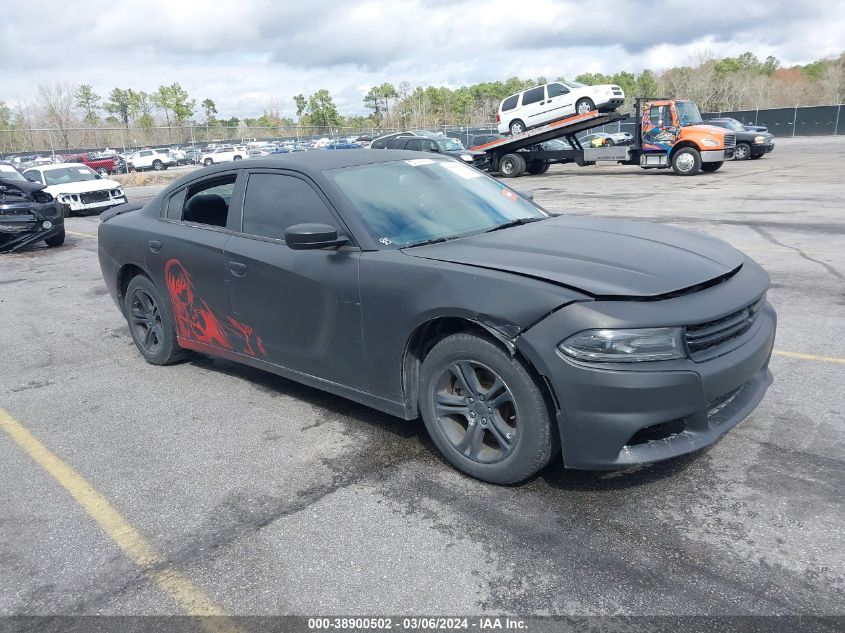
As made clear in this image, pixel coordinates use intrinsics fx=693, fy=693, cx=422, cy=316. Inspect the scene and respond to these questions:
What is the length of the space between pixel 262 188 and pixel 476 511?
247 centimetres

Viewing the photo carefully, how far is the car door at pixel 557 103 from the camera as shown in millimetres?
25109

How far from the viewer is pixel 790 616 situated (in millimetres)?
2402

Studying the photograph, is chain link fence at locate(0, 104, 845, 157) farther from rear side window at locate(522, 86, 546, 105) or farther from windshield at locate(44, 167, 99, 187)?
windshield at locate(44, 167, 99, 187)

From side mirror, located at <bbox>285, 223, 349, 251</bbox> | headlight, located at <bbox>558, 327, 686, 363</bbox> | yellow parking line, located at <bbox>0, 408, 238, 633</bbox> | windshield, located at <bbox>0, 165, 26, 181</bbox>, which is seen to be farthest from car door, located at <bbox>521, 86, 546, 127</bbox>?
headlight, located at <bbox>558, 327, 686, 363</bbox>

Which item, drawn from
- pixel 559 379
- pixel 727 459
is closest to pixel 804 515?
pixel 727 459

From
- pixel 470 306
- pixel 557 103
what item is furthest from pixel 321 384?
pixel 557 103

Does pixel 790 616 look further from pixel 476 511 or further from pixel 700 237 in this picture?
pixel 700 237

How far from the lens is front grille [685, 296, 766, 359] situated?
9.83 feet

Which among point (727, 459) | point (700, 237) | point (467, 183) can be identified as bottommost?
point (727, 459)

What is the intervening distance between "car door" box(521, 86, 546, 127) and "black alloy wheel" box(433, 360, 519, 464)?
24.3 metres

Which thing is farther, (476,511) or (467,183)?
(467,183)

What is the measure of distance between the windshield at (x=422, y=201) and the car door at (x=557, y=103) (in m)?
22.0

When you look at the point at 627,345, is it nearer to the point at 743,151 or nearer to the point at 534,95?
the point at 534,95

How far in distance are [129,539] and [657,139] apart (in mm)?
23039
